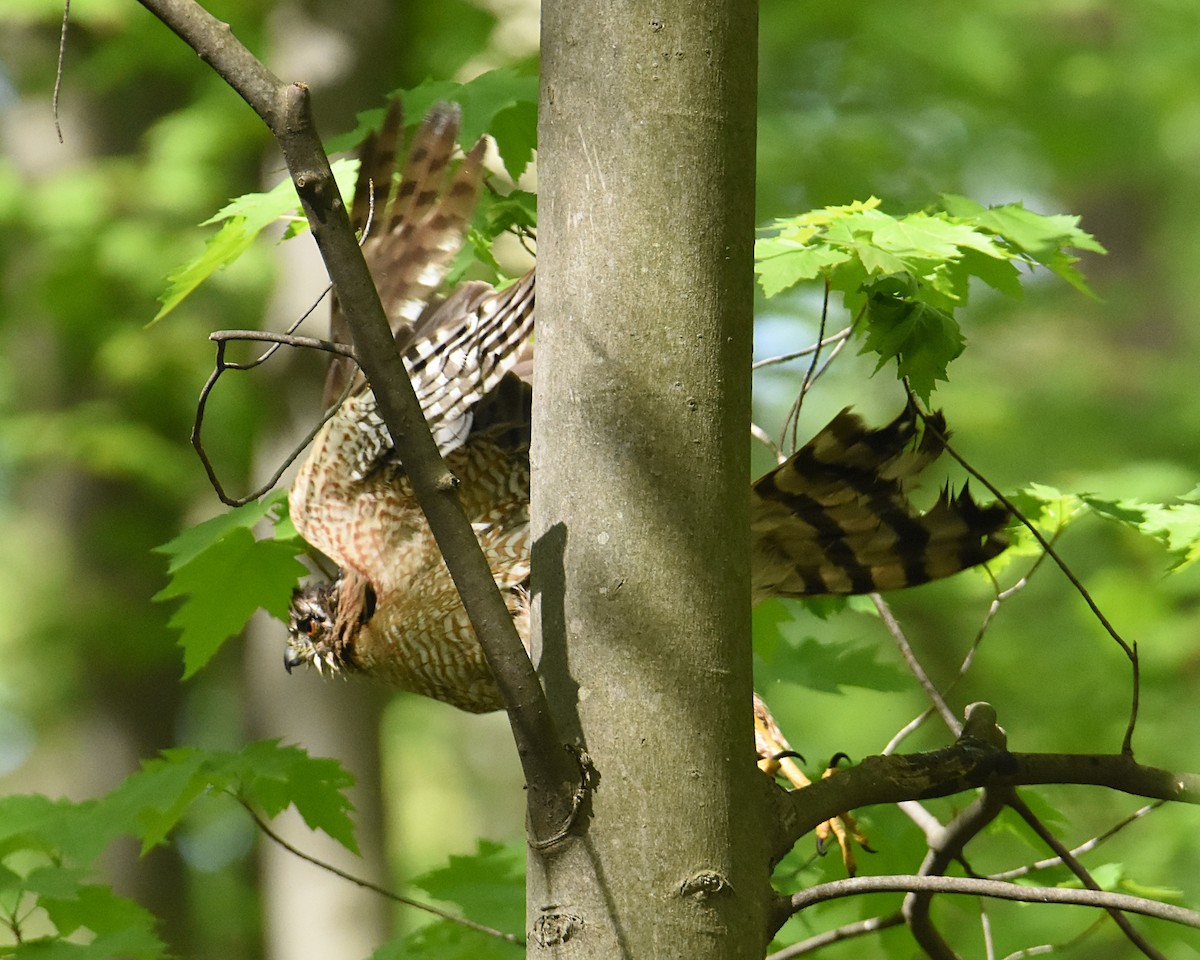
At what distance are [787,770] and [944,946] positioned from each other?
0.53m

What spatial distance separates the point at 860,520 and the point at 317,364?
3.23m

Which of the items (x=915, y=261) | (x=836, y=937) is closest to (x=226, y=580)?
(x=836, y=937)

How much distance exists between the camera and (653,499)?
126 centimetres

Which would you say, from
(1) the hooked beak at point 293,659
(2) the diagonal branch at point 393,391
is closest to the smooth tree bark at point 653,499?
(2) the diagonal branch at point 393,391

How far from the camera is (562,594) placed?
4.25 ft

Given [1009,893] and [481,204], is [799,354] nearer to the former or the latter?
[481,204]

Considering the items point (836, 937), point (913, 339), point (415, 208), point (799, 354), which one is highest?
point (415, 208)

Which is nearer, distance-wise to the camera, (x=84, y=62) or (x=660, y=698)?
(x=660, y=698)

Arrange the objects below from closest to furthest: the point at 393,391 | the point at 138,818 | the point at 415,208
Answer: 1. the point at 393,391
2. the point at 138,818
3. the point at 415,208

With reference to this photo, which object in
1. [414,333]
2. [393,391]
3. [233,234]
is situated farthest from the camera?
[414,333]

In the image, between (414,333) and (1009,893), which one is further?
(414,333)

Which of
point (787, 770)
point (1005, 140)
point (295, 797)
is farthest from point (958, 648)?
point (295, 797)

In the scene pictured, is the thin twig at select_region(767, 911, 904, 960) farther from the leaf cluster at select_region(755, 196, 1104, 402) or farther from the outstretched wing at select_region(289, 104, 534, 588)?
the outstretched wing at select_region(289, 104, 534, 588)

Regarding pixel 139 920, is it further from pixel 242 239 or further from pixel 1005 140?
pixel 1005 140
